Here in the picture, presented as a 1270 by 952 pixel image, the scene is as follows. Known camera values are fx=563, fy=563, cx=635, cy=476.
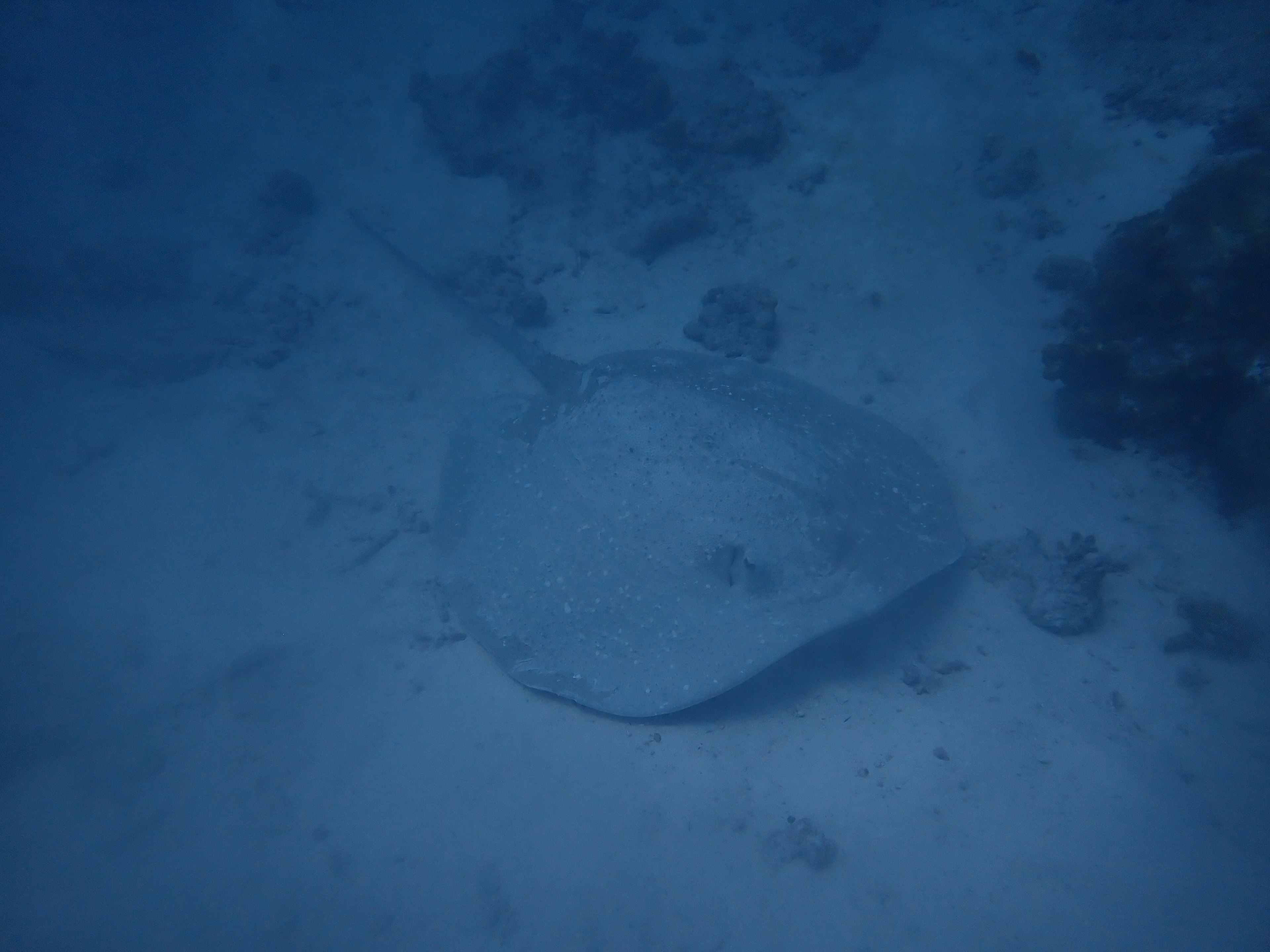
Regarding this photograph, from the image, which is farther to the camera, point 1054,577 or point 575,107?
point 575,107

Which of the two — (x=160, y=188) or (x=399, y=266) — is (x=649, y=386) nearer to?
(x=399, y=266)

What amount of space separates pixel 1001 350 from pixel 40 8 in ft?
81.9

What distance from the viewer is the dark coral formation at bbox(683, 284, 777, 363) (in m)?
7.31

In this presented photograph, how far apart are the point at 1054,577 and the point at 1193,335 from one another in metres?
2.53

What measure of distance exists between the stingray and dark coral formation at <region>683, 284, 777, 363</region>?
127cm

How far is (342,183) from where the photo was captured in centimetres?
1206

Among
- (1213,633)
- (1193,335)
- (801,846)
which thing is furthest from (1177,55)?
(801,846)

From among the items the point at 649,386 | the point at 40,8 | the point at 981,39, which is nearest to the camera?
the point at 649,386

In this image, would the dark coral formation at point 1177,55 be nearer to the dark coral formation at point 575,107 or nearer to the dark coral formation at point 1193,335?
the dark coral formation at point 1193,335

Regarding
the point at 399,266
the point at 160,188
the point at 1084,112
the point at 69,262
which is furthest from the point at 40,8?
the point at 1084,112

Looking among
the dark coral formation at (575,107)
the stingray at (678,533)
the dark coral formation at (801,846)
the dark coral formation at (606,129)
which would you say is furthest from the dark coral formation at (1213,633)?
the dark coral formation at (575,107)

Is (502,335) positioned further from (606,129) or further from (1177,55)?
(1177,55)

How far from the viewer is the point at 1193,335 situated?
510 cm

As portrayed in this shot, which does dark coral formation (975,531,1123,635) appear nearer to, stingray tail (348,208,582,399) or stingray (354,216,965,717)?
stingray (354,216,965,717)
